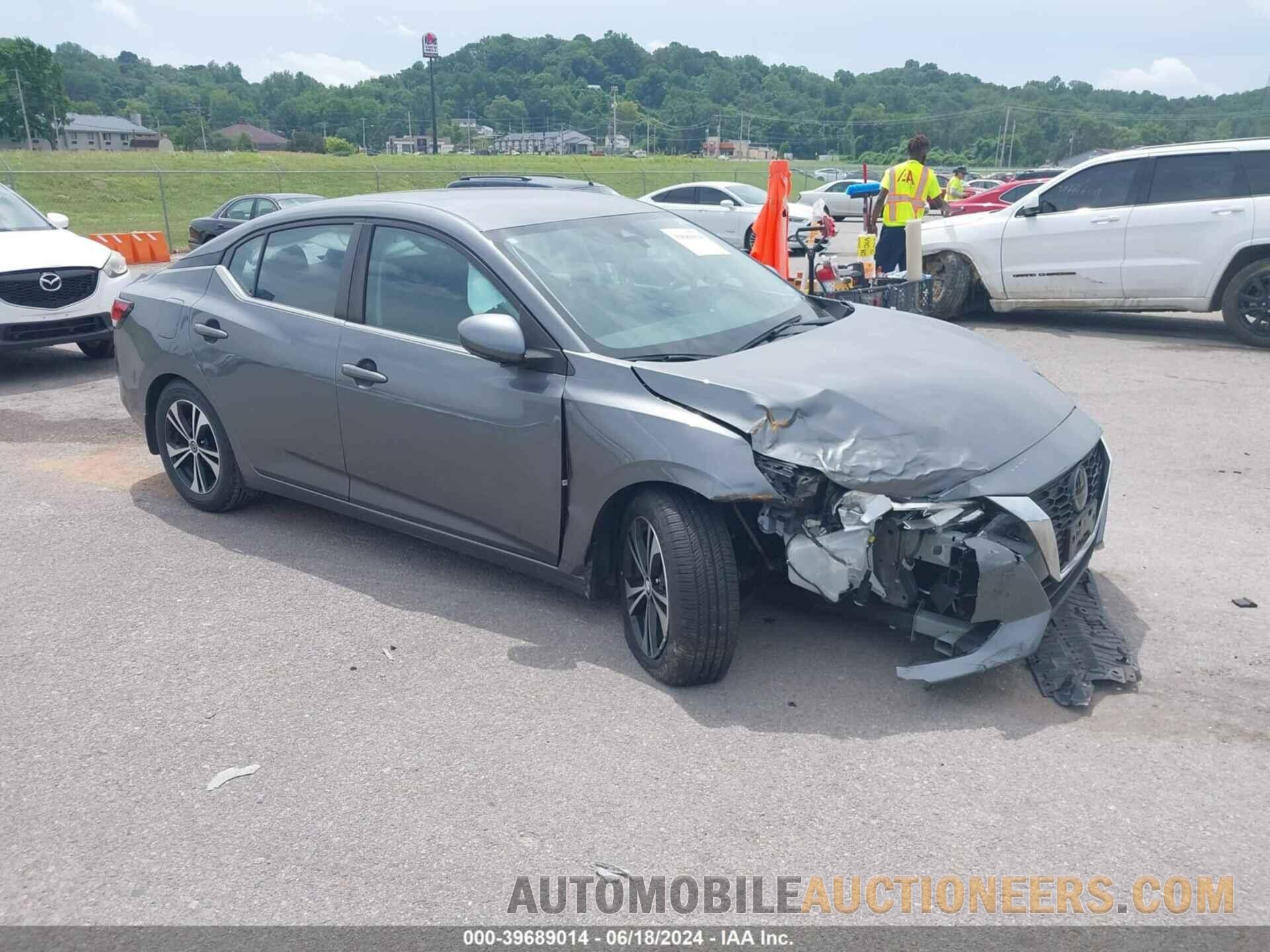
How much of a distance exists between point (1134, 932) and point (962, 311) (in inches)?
406

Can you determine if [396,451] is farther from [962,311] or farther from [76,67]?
[76,67]

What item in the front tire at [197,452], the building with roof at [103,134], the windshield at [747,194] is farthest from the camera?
the building with roof at [103,134]

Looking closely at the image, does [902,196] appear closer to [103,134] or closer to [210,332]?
[210,332]

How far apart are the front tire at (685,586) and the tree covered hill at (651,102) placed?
261ft

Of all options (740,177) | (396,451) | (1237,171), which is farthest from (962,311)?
(740,177)

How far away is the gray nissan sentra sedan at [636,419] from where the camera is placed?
3725 mm

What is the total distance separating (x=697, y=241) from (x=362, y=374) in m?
1.73

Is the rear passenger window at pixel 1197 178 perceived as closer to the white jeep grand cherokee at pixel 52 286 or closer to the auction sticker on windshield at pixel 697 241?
the auction sticker on windshield at pixel 697 241

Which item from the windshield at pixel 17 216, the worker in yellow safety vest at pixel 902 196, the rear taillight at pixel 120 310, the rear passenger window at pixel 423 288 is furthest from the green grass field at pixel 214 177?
the rear passenger window at pixel 423 288

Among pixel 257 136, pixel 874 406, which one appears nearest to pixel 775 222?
pixel 874 406

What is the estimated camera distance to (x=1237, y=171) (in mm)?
10023

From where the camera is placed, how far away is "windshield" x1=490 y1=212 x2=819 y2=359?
4.39 meters

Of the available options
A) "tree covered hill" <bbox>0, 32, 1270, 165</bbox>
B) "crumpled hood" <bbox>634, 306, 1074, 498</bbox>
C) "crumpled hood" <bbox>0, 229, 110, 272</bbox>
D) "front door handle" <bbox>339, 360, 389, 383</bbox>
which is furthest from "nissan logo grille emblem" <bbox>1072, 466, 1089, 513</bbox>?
"tree covered hill" <bbox>0, 32, 1270, 165</bbox>

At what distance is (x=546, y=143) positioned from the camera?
100062 mm
